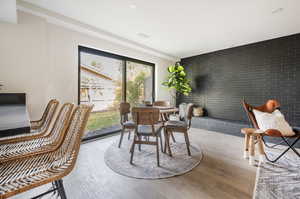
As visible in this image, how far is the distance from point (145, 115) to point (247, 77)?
11.9 feet

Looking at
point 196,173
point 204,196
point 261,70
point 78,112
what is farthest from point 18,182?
point 261,70

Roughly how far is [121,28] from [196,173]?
320 cm

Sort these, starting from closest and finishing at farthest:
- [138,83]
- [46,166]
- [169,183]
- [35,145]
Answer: [46,166] < [35,145] < [169,183] < [138,83]

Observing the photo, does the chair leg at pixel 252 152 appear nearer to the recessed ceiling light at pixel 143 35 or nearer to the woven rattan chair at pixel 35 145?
the woven rattan chair at pixel 35 145

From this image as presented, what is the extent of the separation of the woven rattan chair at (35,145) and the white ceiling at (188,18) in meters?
1.99

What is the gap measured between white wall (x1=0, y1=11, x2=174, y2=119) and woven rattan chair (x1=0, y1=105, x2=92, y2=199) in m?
1.75

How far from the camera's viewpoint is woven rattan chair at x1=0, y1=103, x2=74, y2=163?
0.97 meters

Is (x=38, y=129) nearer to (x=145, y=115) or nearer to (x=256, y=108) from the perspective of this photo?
(x=145, y=115)

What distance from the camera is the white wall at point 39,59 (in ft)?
6.58

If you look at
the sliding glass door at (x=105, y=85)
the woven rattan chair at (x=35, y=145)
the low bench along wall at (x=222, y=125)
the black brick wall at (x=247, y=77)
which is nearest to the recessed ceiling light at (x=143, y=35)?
the sliding glass door at (x=105, y=85)

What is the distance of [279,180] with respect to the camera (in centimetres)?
164

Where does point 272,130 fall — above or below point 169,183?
above

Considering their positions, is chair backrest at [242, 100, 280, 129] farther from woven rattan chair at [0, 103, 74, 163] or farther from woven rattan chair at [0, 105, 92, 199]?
woven rattan chair at [0, 103, 74, 163]

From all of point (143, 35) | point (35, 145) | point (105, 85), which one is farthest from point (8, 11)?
point (143, 35)
